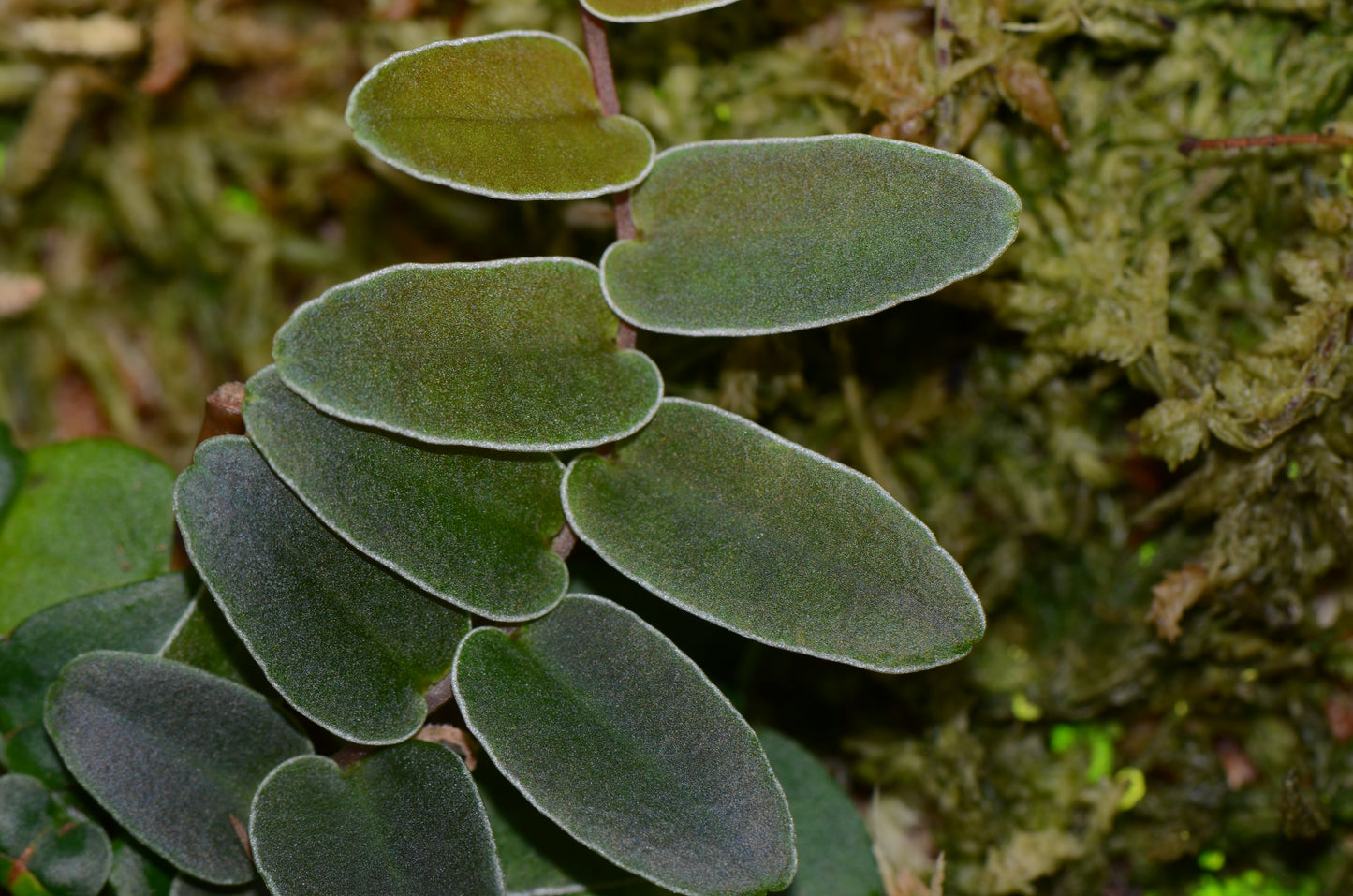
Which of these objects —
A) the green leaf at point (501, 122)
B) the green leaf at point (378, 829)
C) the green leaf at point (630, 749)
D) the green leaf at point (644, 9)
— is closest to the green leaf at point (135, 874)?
the green leaf at point (378, 829)

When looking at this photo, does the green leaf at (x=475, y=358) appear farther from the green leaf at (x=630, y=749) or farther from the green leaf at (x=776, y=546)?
the green leaf at (x=630, y=749)

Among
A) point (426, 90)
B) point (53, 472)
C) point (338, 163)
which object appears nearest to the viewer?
point (426, 90)

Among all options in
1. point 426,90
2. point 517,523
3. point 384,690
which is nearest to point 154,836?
point 384,690

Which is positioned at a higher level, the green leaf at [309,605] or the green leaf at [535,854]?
the green leaf at [309,605]

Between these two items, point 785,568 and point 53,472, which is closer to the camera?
point 785,568

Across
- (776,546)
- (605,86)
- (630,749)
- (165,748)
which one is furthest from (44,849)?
(605,86)

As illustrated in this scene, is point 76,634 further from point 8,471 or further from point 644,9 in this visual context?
point 644,9

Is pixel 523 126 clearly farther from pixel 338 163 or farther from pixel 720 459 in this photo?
pixel 338 163
